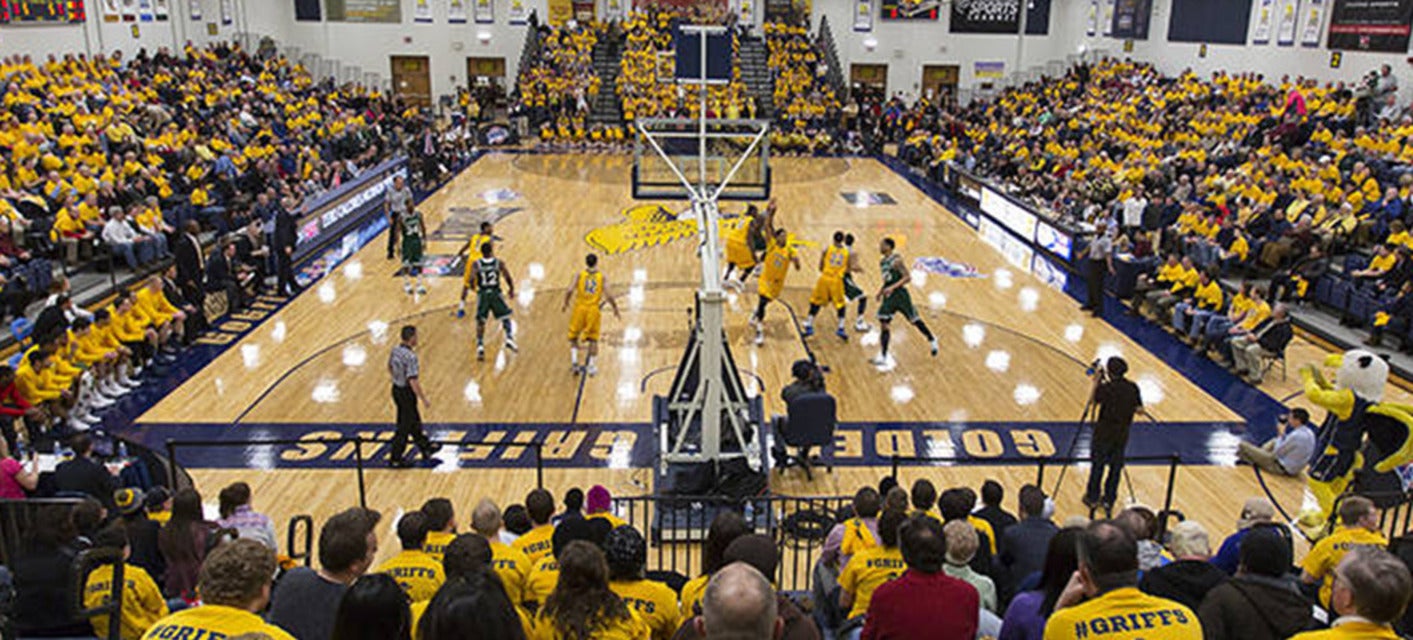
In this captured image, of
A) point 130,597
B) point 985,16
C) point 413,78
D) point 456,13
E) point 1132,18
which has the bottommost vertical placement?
point 130,597

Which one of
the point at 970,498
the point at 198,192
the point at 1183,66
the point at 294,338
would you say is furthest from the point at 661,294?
the point at 1183,66

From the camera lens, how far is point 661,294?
16.3 meters

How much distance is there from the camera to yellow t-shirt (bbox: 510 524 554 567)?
5254 mm

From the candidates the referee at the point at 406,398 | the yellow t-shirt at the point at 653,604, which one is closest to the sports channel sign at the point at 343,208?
the referee at the point at 406,398

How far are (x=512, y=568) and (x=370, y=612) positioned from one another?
1.48 meters

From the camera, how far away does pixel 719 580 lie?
119 inches

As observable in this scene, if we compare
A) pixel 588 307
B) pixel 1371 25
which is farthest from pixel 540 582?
pixel 1371 25

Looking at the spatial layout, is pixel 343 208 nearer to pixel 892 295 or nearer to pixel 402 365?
pixel 402 365

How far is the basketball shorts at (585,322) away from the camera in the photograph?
484 inches

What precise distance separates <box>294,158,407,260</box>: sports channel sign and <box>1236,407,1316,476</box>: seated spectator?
13831 millimetres

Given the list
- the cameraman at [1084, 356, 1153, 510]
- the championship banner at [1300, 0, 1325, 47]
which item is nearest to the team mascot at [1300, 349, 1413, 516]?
the cameraman at [1084, 356, 1153, 510]

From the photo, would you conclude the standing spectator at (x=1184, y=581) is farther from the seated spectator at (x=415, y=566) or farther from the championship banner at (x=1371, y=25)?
the championship banner at (x=1371, y=25)

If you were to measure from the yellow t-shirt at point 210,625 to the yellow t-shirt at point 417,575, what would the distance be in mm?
1364

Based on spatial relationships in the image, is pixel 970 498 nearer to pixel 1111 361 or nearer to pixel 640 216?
pixel 1111 361
